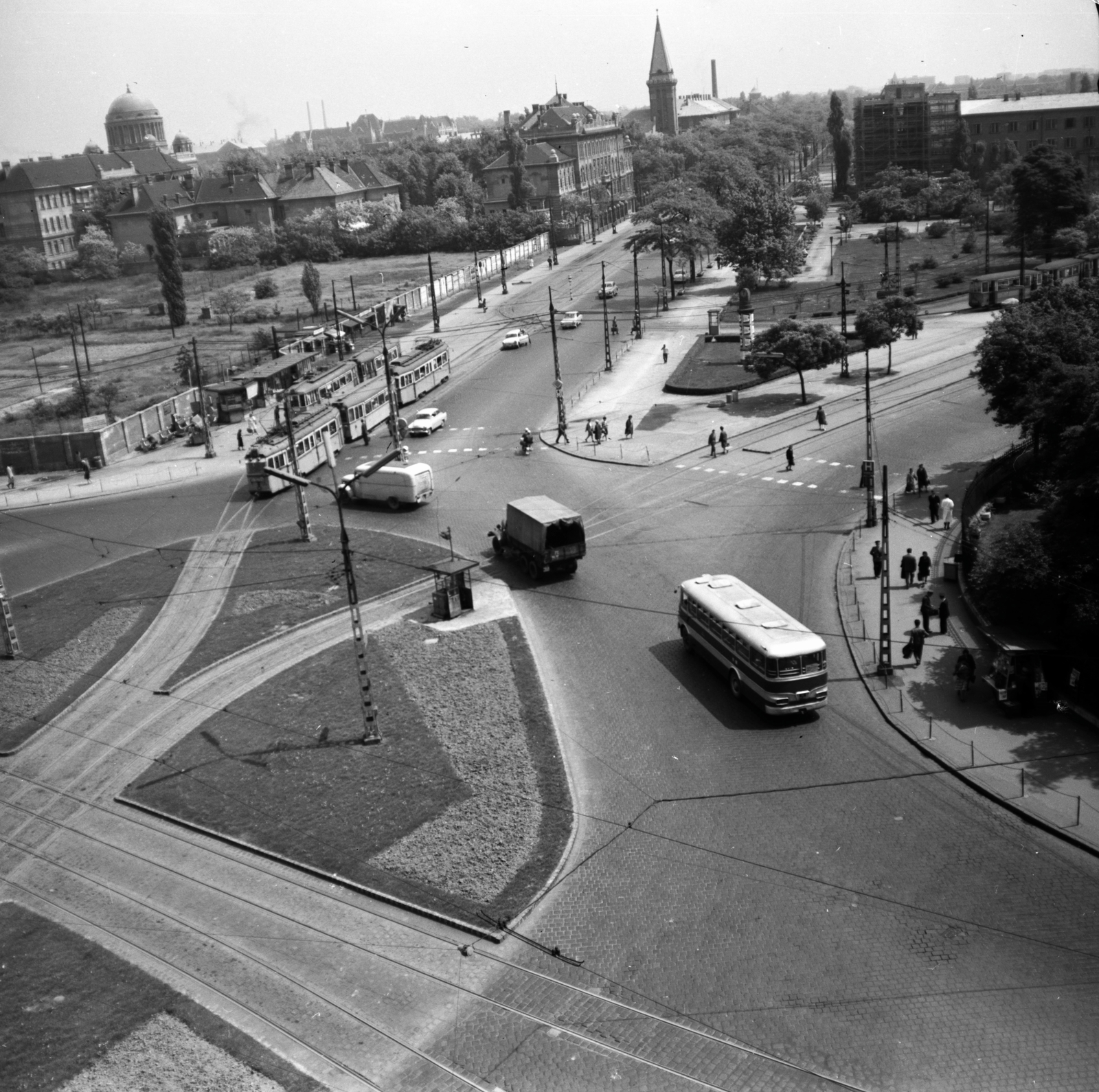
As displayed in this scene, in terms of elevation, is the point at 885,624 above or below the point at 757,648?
below

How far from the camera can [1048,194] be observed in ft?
282

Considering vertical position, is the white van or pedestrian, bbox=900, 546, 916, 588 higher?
the white van

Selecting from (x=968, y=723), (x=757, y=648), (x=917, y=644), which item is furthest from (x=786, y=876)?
(x=917, y=644)

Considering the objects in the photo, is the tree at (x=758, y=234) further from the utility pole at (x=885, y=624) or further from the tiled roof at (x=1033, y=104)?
the tiled roof at (x=1033, y=104)

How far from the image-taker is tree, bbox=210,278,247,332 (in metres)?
98.5

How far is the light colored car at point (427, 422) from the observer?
55969 millimetres

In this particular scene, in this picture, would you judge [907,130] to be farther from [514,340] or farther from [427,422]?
[427,422]

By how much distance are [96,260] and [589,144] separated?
61.0m

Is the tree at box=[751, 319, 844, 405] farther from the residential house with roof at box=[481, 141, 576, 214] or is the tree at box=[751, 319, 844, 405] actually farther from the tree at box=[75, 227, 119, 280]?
the tree at box=[75, 227, 119, 280]

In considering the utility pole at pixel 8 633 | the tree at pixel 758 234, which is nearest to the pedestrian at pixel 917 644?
the utility pole at pixel 8 633

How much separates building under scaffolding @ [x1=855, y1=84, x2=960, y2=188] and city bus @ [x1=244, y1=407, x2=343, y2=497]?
353 ft

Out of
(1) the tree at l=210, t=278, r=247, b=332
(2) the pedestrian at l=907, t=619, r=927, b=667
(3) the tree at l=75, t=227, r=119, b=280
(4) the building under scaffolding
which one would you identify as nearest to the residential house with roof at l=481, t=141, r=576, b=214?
(4) the building under scaffolding

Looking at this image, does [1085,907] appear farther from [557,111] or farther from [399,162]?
[399,162]

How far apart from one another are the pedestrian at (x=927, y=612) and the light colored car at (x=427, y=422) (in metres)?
29.9
